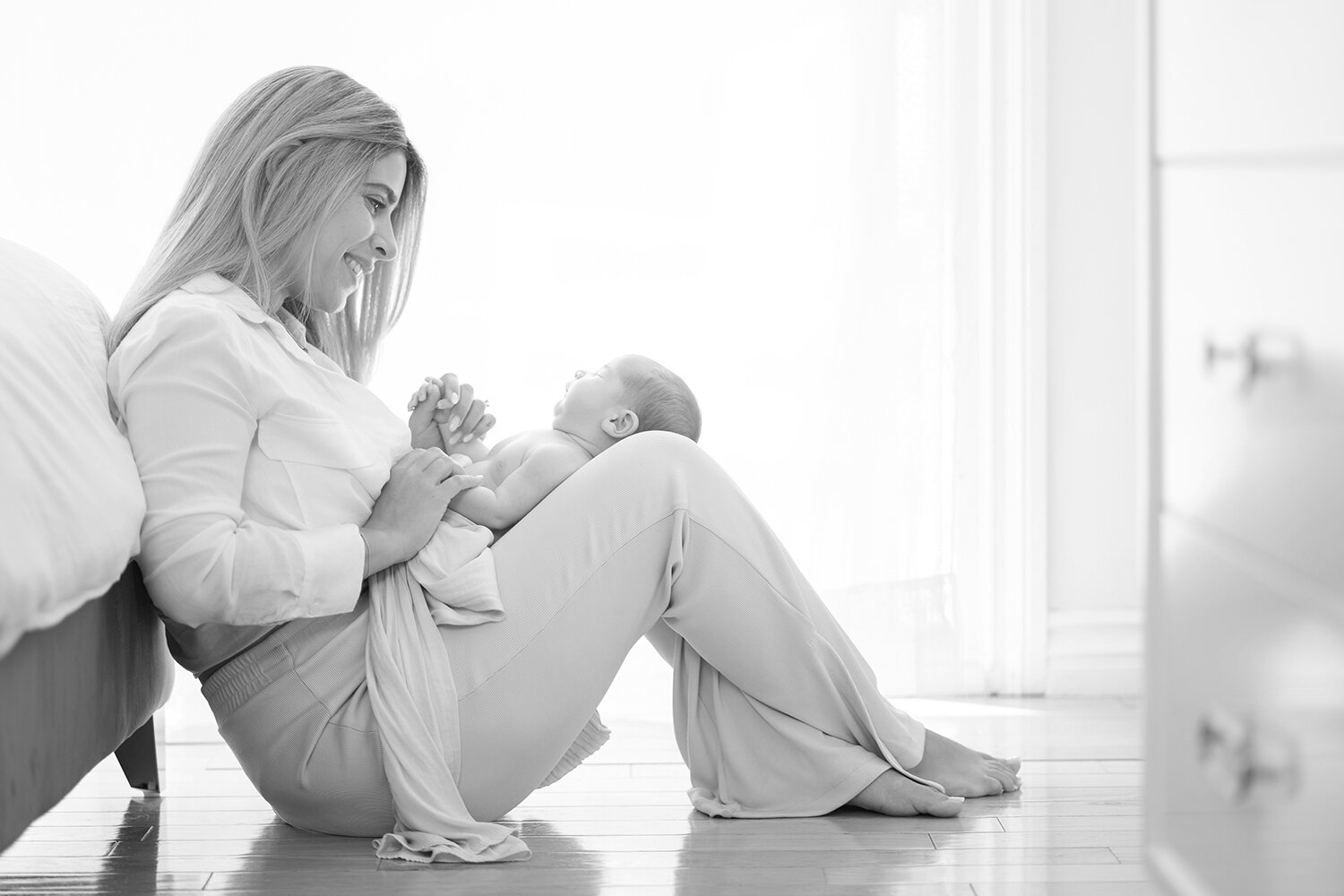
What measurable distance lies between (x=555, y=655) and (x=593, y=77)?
1.43 metres

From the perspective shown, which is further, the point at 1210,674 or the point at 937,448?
the point at 937,448

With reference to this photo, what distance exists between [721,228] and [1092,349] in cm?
78

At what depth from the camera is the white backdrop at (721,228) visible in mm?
2613

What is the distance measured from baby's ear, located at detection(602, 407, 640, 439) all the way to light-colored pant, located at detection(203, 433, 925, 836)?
0.70 ft

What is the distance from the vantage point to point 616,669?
166cm

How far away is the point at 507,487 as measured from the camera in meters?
1.77

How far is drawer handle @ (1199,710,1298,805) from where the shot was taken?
2.68ft

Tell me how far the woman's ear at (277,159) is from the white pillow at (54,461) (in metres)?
0.26

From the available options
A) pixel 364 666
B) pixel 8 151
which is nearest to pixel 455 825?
pixel 364 666

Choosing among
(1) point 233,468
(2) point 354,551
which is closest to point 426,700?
(2) point 354,551

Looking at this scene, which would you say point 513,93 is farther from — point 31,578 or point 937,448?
point 31,578

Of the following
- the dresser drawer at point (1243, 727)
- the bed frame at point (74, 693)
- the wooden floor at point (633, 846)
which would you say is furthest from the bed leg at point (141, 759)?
the dresser drawer at point (1243, 727)

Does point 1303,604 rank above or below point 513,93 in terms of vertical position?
below

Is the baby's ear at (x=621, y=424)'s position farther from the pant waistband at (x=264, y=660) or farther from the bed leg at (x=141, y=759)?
the bed leg at (x=141, y=759)
